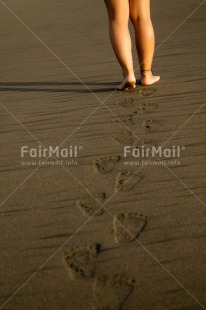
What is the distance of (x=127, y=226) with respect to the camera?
2.25 meters

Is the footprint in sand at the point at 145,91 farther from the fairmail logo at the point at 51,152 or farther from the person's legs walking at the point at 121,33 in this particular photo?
the fairmail logo at the point at 51,152

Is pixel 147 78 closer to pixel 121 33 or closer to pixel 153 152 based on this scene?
pixel 121 33

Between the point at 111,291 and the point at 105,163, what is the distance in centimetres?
117

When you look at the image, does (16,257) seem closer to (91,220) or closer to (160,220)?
(91,220)

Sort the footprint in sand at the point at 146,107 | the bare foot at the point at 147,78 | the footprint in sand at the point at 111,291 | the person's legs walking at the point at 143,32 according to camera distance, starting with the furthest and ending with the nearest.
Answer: the bare foot at the point at 147,78
the person's legs walking at the point at 143,32
the footprint in sand at the point at 146,107
the footprint in sand at the point at 111,291

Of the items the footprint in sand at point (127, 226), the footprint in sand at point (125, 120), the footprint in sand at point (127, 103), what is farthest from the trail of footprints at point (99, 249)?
the footprint in sand at point (127, 103)

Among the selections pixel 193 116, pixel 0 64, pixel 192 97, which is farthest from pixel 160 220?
pixel 0 64

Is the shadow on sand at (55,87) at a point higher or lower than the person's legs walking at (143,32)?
lower

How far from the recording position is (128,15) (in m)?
3.90

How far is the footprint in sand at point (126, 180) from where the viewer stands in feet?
8.55

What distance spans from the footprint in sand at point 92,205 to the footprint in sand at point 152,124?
93 cm

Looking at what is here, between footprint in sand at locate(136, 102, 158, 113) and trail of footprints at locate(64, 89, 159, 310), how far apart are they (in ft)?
1.85

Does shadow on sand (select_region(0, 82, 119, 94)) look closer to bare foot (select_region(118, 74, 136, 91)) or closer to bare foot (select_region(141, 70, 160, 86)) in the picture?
bare foot (select_region(118, 74, 136, 91))

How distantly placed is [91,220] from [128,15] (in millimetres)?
2216
